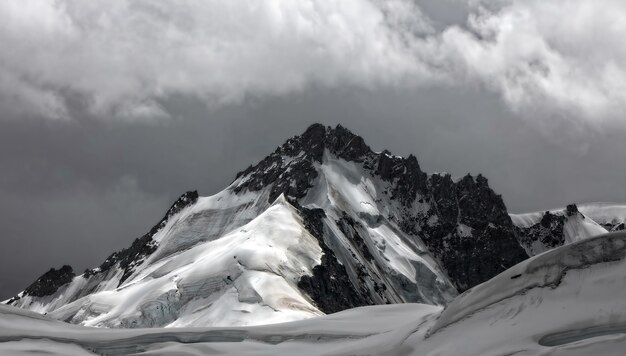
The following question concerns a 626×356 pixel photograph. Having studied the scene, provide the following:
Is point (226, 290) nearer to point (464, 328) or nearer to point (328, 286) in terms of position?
point (328, 286)

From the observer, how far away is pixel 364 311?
19.4m

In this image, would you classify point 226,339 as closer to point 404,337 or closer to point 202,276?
point 404,337

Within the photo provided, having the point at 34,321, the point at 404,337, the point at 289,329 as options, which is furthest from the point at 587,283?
the point at 34,321

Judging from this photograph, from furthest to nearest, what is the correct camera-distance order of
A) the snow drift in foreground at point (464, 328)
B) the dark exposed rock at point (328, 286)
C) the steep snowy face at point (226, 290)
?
the dark exposed rock at point (328, 286), the steep snowy face at point (226, 290), the snow drift in foreground at point (464, 328)

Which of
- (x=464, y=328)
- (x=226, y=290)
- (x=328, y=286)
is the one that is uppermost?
(x=226, y=290)

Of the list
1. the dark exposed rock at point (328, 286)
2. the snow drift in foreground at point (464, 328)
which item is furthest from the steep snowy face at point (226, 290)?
the snow drift in foreground at point (464, 328)

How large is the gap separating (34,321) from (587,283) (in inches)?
456

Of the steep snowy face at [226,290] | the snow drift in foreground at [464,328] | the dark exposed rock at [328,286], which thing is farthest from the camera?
the dark exposed rock at [328,286]

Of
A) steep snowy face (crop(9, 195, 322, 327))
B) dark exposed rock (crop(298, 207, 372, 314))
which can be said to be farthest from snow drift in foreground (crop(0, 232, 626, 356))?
dark exposed rock (crop(298, 207, 372, 314))

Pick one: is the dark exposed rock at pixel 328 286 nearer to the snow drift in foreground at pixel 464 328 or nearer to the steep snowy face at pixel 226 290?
the steep snowy face at pixel 226 290

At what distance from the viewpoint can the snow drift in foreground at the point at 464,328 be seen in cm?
1288

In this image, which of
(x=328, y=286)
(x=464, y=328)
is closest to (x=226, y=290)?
(x=328, y=286)

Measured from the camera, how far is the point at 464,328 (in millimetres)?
14594

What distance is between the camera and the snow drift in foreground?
1288 centimetres
